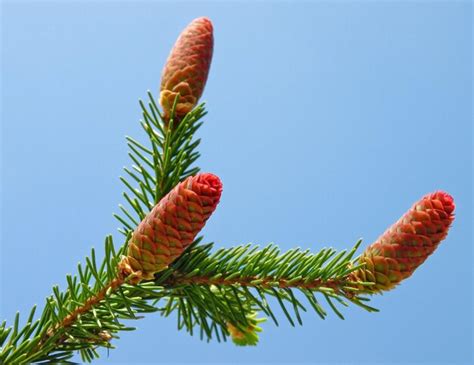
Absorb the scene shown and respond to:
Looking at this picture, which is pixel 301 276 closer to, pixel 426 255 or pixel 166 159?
pixel 426 255

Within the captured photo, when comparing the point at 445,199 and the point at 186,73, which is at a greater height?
the point at 186,73

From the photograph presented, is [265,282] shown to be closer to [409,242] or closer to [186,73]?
[409,242]

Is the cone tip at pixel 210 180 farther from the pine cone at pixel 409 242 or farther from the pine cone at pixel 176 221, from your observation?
the pine cone at pixel 409 242

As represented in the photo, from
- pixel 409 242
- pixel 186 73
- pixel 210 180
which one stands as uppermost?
pixel 186 73

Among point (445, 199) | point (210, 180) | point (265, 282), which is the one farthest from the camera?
point (265, 282)

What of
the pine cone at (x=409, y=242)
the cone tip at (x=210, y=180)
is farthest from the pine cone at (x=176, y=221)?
the pine cone at (x=409, y=242)

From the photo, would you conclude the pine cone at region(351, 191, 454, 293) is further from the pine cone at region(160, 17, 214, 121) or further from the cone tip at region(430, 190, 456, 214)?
the pine cone at region(160, 17, 214, 121)

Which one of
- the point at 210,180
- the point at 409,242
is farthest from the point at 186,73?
the point at 409,242
